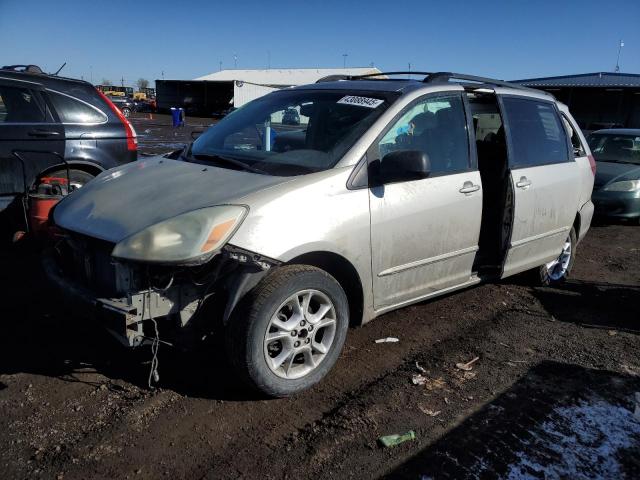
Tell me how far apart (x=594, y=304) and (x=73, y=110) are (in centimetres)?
582

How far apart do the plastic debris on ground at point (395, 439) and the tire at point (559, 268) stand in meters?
3.10

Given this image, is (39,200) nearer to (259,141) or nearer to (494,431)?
(259,141)

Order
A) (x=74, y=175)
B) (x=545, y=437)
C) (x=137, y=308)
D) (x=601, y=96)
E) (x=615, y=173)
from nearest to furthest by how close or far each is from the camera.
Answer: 1. (x=137, y=308)
2. (x=545, y=437)
3. (x=74, y=175)
4. (x=615, y=173)
5. (x=601, y=96)

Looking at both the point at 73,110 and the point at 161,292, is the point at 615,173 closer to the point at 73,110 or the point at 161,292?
the point at 73,110

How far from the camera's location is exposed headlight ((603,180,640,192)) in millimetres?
8969

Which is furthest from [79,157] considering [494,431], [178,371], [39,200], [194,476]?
[494,431]

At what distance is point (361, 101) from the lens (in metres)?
3.76

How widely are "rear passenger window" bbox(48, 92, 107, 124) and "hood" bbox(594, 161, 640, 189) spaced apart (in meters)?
7.91

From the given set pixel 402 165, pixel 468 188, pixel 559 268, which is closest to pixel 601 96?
pixel 559 268

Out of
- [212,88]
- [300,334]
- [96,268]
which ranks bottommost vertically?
[300,334]

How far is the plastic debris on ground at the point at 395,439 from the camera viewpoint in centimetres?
273

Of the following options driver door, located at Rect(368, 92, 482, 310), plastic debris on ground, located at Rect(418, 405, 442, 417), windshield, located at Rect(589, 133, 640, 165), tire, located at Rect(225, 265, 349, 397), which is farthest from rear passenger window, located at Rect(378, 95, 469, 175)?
windshield, located at Rect(589, 133, 640, 165)

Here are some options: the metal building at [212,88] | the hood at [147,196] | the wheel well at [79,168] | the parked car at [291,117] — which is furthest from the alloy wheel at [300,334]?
the metal building at [212,88]

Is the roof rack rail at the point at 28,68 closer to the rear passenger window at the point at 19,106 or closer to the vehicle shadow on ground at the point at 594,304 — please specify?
the rear passenger window at the point at 19,106
